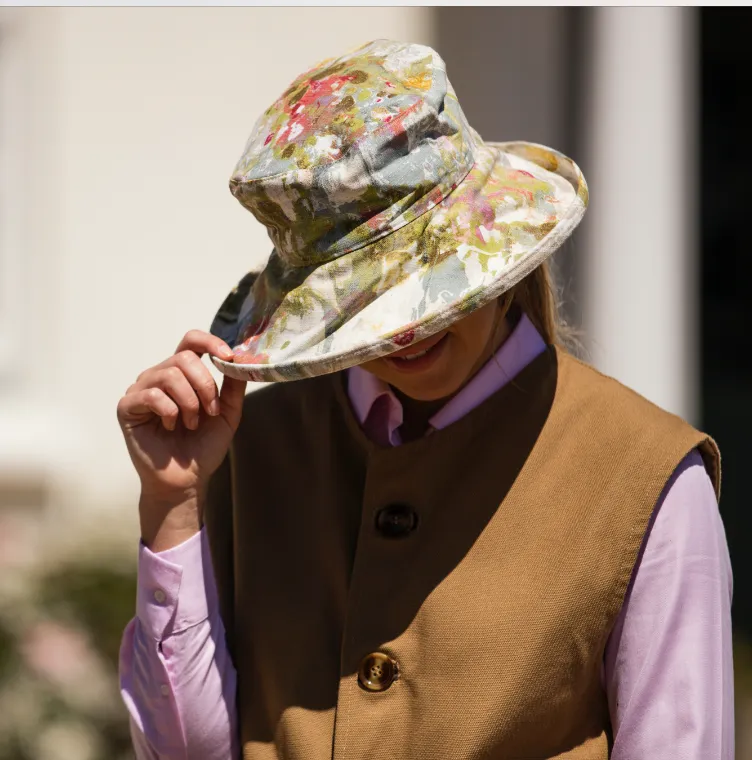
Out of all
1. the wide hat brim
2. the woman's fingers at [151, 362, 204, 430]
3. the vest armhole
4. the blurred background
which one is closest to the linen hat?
the wide hat brim

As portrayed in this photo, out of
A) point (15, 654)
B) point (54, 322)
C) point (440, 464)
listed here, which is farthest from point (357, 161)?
point (54, 322)

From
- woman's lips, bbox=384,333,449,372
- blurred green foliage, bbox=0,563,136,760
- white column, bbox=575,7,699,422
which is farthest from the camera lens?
white column, bbox=575,7,699,422

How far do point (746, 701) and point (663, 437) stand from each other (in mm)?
2215

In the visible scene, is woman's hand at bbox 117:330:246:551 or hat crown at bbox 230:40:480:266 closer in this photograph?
hat crown at bbox 230:40:480:266

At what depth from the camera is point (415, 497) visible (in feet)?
5.10

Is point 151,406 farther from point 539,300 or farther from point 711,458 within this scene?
point 711,458

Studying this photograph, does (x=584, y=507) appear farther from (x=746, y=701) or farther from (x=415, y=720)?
(x=746, y=701)

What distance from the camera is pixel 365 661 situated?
1.49m

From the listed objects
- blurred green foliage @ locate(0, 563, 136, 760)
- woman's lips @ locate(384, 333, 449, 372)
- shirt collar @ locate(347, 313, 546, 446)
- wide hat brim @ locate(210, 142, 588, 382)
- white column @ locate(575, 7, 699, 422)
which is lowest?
blurred green foliage @ locate(0, 563, 136, 760)

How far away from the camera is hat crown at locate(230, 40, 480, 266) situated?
132cm

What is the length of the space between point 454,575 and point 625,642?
0.80ft

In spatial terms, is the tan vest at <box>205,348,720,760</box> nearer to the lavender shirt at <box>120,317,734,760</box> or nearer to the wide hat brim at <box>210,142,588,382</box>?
the lavender shirt at <box>120,317,734,760</box>

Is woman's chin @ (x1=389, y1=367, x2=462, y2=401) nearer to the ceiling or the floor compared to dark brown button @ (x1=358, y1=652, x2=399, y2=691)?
nearer to the ceiling

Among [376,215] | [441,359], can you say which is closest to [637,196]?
[441,359]
